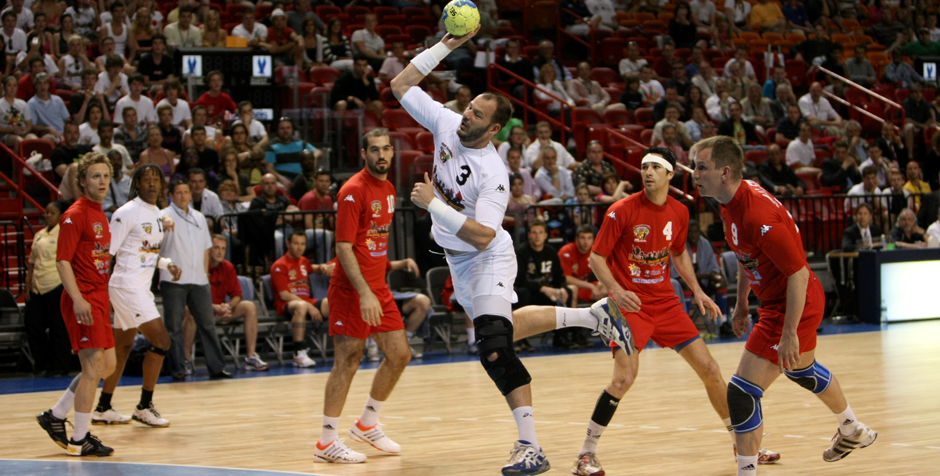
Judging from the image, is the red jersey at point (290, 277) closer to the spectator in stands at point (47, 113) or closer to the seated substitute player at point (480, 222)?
the spectator in stands at point (47, 113)

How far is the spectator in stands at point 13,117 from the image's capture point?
1220 cm

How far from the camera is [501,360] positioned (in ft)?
16.7

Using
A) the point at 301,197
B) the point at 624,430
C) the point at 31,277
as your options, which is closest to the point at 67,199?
the point at 31,277

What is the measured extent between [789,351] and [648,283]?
1360 mm

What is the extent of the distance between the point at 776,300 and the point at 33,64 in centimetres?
1094

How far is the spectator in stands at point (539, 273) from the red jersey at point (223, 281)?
316cm

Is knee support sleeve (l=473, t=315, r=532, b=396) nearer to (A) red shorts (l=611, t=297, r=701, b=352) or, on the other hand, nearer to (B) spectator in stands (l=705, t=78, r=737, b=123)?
(A) red shorts (l=611, t=297, r=701, b=352)

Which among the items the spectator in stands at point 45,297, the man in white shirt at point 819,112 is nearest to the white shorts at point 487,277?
the spectator in stands at point 45,297

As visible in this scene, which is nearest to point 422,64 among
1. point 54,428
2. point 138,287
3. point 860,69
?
point 138,287

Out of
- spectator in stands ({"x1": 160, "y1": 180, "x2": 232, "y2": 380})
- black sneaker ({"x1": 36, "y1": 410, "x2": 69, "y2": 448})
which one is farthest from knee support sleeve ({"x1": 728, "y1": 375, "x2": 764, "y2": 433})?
spectator in stands ({"x1": 160, "y1": 180, "x2": 232, "y2": 380})

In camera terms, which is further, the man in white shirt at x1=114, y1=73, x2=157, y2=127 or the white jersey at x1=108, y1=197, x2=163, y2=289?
the man in white shirt at x1=114, y1=73, x2=157, y2=127

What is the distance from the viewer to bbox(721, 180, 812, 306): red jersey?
15.1 ft

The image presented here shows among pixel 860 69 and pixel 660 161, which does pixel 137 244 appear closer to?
pixel 660 161

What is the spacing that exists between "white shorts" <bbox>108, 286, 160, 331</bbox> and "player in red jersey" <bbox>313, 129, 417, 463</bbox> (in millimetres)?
1808
